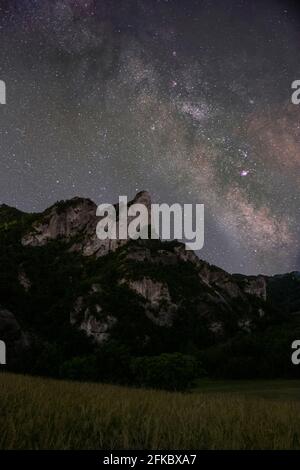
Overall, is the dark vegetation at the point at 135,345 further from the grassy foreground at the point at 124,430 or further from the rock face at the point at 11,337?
the grassy foreground at the point at 124,430

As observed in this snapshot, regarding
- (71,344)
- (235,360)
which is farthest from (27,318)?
(235,360)

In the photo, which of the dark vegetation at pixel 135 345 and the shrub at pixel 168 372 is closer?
the shrub at pixel 168 372

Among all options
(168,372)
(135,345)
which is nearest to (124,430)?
(168,372)

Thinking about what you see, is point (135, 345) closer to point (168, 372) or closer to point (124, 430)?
point (168, 372)

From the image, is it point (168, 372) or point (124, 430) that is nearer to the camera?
point (124, 430)

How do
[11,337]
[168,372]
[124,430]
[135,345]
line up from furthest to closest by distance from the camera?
[135,345] → [11,337] → [168,372] → [124,430]

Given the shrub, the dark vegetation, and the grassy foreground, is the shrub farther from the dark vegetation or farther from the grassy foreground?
the grassy foreground

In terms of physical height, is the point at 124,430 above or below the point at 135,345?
above

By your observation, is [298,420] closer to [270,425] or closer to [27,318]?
[270,425]

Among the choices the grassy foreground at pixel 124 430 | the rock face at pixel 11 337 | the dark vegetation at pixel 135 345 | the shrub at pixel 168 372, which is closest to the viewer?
the grassy foreground at pixel 124 430

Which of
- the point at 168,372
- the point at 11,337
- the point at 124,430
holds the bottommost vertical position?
the point at 168,372

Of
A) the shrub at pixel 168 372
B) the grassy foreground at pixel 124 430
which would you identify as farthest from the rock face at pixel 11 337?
the grassy foreground at pixel 124 430

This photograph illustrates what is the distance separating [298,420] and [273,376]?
3476 inches

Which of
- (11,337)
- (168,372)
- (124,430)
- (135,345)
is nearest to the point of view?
(124,430)
